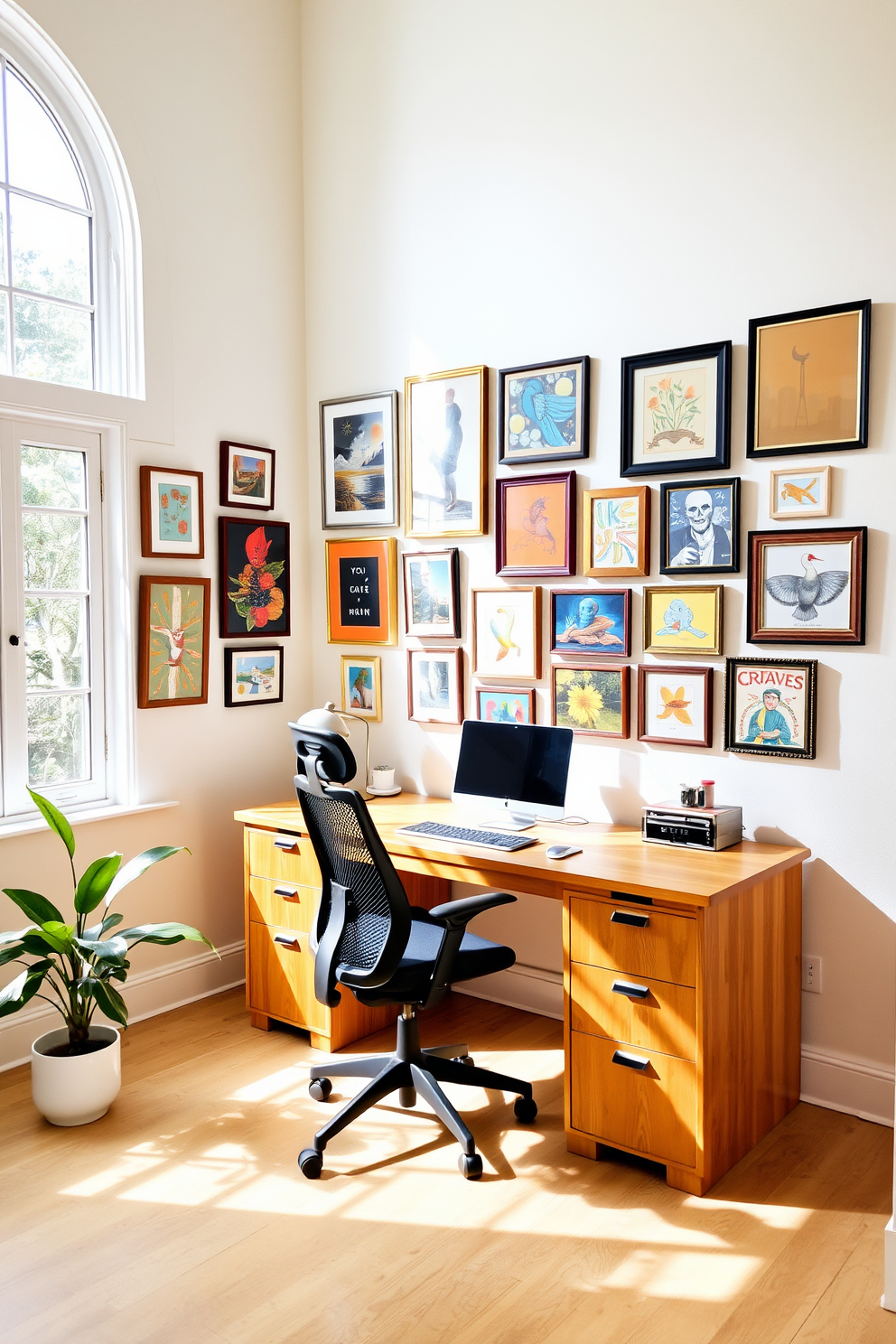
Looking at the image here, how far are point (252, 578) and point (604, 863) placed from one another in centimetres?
183

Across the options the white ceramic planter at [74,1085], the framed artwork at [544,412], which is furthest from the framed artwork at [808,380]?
the white ceramic planter at [74,1085]

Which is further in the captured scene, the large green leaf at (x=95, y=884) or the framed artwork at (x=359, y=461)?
the framed artwork at (x=359, y=461)

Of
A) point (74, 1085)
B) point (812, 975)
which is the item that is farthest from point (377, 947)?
point (812, 975)

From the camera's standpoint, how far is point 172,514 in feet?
11.4

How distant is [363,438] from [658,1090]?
2.48 metres

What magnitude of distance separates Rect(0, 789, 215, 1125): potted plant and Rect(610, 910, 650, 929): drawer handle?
1.09 meters

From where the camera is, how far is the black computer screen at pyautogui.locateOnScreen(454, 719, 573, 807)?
2.99 meters

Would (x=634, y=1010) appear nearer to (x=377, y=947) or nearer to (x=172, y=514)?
(x=377, y=947)

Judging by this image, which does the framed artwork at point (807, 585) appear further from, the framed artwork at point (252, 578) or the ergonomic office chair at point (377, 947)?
the framed artwork at point (252, 578)

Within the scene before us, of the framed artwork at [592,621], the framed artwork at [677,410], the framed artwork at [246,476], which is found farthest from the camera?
the framed artwork at [246,476]

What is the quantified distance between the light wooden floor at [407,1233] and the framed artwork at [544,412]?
195 centimetres

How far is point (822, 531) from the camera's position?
2727 mm

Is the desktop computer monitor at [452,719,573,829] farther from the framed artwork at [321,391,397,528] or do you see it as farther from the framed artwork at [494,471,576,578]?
the framed artwork at [321,391,397,528]

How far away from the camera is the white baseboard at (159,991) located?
3076 millimetres
